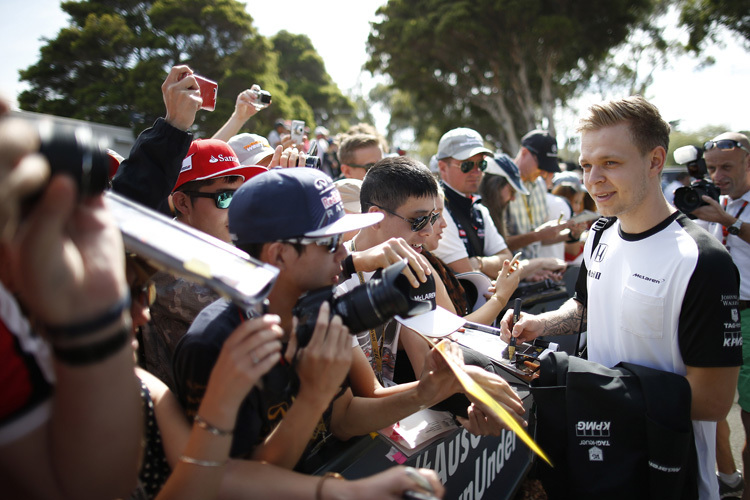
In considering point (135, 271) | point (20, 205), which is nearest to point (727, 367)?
point (135, 271)

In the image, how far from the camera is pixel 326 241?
1.56 meters

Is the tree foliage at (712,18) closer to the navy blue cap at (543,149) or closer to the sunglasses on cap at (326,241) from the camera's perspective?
the navy blue cap at (543,149)

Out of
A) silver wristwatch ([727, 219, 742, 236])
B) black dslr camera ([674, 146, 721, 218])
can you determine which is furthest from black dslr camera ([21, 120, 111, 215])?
silver wristwatch ([727, 219, 742, 236])

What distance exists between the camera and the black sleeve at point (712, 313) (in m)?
1.80

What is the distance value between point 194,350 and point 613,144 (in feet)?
6.92

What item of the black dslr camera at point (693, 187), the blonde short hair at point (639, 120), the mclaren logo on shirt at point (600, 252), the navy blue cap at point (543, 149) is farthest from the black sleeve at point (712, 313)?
the navy blue cap at point (543, 149)

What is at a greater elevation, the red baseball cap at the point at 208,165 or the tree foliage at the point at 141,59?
the tree foliage at the point at 141,59

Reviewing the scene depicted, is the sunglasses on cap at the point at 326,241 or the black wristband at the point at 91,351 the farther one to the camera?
the sunglasses on cap at the point at 326,241

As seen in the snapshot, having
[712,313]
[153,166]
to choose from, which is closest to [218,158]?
[153,166]

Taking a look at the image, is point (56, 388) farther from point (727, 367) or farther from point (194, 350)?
point (727, 367)

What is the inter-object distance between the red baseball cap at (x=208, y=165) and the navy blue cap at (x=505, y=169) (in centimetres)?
289

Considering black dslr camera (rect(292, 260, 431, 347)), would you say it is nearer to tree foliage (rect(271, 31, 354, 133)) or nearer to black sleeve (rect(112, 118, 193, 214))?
black sleeve (rect(112, 118, 193, 214))

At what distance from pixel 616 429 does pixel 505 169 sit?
335cm

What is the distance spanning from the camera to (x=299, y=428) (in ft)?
4.45
